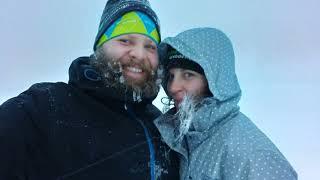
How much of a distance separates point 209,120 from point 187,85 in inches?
6.4

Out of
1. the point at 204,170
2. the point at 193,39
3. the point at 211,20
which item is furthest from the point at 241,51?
the point at 204,170

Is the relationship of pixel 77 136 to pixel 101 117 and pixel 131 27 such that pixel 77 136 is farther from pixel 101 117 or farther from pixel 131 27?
pixel 131 27

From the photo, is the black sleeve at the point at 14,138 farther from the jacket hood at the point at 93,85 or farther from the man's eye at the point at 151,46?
the man's eye at the point at 151,46

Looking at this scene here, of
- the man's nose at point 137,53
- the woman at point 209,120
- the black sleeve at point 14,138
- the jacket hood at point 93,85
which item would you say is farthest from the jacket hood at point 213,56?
the black sleeve at point 14,138

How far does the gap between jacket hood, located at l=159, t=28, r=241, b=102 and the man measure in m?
0.12

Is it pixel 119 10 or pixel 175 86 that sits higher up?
pixel 119 10

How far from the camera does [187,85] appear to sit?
63.1 inches

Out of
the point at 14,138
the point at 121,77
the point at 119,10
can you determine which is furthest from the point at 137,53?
the point at 14,138

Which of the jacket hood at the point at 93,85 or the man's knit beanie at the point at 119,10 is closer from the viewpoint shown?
the jacket hood at the point at 93,85

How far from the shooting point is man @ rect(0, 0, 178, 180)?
4.52 ft

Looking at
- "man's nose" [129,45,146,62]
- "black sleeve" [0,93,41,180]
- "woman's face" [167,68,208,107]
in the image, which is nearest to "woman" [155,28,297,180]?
"woman's face" [167,68,208,107]

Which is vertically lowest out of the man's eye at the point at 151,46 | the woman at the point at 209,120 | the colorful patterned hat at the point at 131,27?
the woman at the point at 209,120

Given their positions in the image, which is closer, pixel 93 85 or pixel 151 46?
pixel 93 85

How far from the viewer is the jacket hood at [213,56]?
1540 millimetres
